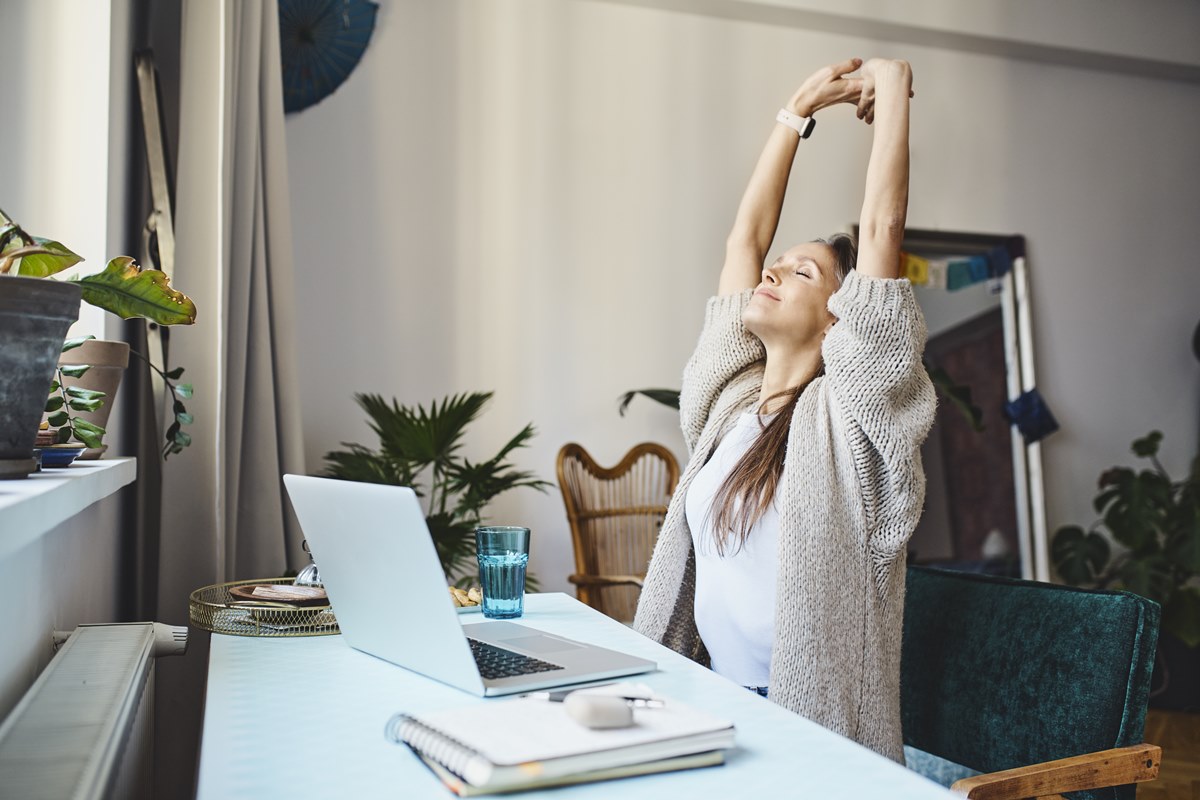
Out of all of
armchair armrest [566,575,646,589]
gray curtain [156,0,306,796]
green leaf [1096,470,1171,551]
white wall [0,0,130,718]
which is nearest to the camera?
white wall [0,0,130,718]

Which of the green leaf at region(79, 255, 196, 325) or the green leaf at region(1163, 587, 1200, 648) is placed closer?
the green leaf at region(79, 255, 196, 325)

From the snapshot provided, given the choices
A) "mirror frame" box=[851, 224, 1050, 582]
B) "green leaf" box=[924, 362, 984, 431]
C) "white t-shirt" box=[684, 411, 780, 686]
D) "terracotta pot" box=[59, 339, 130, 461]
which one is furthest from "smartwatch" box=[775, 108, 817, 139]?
"mirror frame" box=[851, 224, 1050, 582]

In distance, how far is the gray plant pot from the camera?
88cm

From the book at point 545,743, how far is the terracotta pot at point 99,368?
2.83 feet

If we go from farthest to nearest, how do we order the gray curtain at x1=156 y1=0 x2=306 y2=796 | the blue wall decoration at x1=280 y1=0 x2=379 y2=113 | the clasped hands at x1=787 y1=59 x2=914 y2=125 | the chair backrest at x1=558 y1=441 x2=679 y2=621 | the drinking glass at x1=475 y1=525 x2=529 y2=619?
1. the chair backrest at x1=558 y1=441 x2=679 y2=621
2. the blue wall decoration at x1=280 y1=0 x2=379 y2=113
3. the gray curtain at x1=156 y1=0 x2=306 y2=796
4. the clasped hands at x1=787 y1=59 x2=914 y2=125
5. the drinking glass at x1=475 y1=525 x2=529 y2=619

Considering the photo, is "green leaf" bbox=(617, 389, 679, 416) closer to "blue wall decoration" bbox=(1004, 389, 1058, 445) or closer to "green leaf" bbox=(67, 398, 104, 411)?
"blue wall decoration" bbox=(1004, 389, 1058, 445)

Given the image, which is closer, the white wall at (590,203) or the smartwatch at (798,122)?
the smartwatch at (798,122)

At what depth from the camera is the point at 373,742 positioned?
2.66ft

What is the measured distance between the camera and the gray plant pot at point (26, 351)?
88 centimetres

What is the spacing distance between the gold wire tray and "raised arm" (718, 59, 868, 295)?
990mm

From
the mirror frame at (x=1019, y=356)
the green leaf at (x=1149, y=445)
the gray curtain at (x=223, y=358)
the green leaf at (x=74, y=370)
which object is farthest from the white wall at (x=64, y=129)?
the green leaf at (x=1149, y=445)

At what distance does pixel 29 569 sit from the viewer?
39.3 inches

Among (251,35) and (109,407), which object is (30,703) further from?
(251,35)

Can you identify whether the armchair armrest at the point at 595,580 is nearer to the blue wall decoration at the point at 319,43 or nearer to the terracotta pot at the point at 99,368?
the terracotta pot at the point at 99,368
